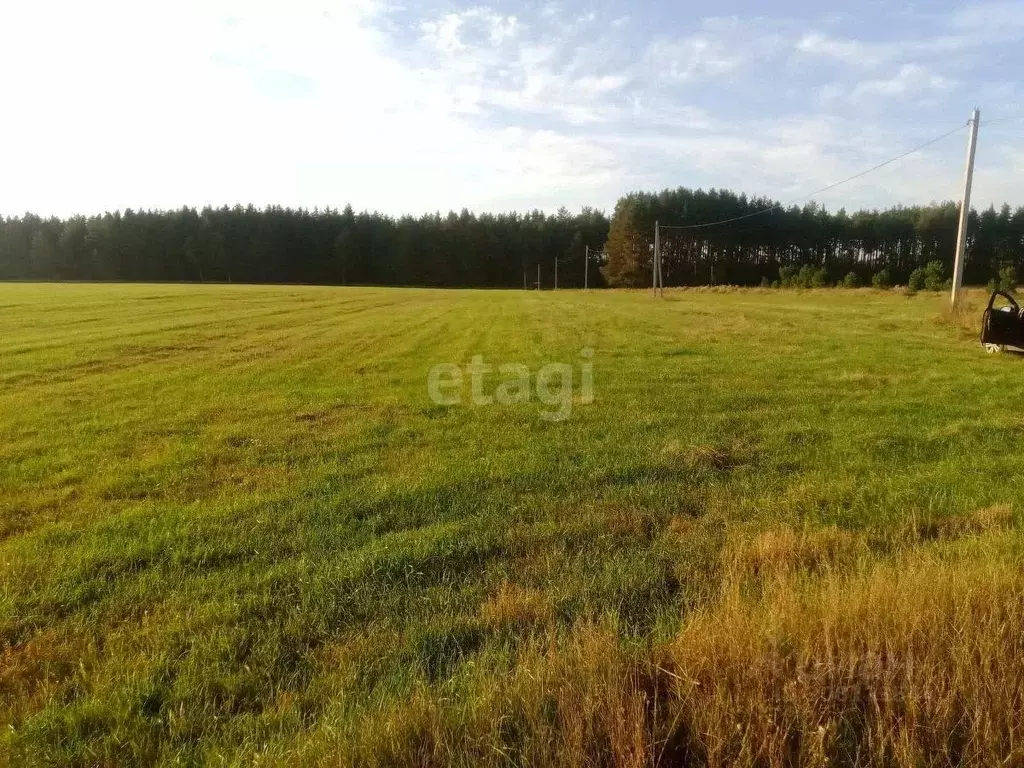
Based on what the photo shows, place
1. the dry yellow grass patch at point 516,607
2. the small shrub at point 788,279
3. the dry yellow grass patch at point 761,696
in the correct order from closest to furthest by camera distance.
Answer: the dry yellow grass patch at point 761,696 → the dry yellow grass patch at point 516,607 → the small shrub at point 788,279

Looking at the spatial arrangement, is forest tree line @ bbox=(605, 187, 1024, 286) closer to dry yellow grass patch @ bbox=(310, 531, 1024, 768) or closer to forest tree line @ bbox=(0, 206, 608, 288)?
forest tree line @ bbox=(0, 206, 608, 288)

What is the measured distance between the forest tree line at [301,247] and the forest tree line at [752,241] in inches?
596

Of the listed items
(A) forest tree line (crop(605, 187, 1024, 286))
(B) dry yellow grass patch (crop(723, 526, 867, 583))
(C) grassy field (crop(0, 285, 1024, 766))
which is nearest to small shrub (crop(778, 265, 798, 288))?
(A) forest tree line (crop(605, 187, 1024, 286))

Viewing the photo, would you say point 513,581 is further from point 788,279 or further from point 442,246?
point 442,246

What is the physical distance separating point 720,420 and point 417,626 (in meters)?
6.80

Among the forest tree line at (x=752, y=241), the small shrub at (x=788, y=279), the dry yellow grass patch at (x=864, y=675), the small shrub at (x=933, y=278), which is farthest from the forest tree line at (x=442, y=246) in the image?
the dry yellow grass patch at (x=864, y=675)

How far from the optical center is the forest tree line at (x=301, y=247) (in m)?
101

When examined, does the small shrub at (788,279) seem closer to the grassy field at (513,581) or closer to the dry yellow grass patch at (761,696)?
the grassy field at (513,581)

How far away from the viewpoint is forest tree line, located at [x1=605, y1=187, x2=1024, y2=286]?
97375 mm

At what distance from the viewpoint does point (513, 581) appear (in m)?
4.66

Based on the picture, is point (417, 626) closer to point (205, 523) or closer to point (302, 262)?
point (205, 523)

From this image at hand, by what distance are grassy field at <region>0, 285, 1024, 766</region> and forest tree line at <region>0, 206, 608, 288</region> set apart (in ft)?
335

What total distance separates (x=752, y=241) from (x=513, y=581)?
10677cm

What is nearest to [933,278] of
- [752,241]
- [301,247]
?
[752,241]
